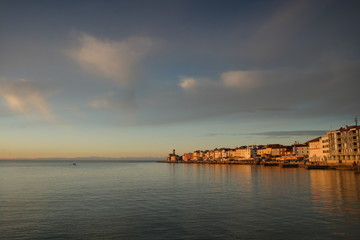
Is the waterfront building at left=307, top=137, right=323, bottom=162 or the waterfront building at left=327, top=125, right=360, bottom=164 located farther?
the waterfront building at left=307, top=137, right=323, bottom=162

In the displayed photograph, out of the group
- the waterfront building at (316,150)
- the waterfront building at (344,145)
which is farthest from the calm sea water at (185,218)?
the waterfront building at (316,150)

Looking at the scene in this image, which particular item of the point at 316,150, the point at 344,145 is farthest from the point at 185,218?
the point at 316,150

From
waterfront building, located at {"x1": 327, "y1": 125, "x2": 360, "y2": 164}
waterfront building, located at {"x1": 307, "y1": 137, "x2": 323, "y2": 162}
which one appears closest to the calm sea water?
waterfront building, located at {"x1": 327, "y1": 125, "x2": 360, "y2": 164}

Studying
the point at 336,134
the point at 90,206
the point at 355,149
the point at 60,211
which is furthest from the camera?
the point at 336,134

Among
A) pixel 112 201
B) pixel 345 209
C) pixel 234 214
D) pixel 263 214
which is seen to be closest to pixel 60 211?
pixel 112 201

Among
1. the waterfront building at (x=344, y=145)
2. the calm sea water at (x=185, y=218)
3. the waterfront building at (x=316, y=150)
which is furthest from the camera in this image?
the waterfront building at (x=316, y=150)

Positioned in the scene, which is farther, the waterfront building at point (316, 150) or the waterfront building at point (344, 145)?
the waterfront building at point (316, 150)

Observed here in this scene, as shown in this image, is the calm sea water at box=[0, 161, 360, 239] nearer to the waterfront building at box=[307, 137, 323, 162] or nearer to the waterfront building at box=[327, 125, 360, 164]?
the waterfront building at box=[327, 125, 360, 164]

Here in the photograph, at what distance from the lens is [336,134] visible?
141875mm

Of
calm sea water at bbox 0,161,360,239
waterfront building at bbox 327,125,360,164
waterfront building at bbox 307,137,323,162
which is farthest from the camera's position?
waterfront building at bbox 307,137,323,162

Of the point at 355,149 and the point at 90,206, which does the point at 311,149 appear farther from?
the point at 90,206

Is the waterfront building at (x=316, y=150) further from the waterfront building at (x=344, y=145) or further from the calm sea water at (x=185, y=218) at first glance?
the calm sea water at (x=185, y=218)

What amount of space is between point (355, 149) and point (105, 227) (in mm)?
132249

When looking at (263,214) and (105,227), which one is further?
(263,214)
